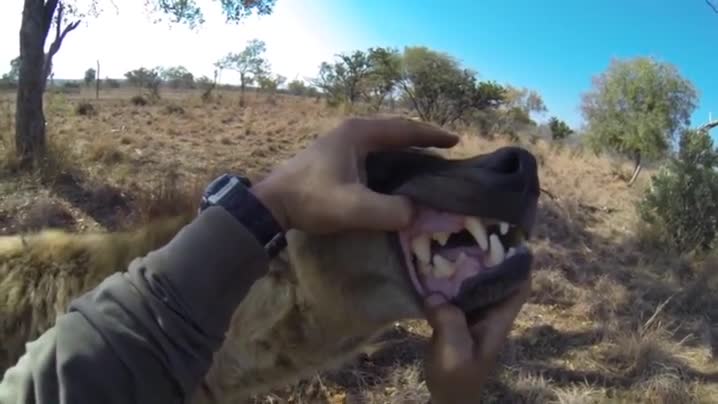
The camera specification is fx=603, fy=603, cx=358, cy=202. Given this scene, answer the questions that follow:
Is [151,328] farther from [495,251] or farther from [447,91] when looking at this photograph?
[447,91]

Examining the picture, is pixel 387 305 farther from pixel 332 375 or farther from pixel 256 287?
pixel 332 375

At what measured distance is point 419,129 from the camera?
4.51ft

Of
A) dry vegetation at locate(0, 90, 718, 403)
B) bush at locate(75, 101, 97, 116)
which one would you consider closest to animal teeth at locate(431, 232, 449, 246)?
dry vegetation at locate(0, 90, 718, 403)

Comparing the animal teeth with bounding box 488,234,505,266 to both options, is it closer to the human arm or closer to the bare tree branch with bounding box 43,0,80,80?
the human arm

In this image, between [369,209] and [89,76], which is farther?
[89,76]

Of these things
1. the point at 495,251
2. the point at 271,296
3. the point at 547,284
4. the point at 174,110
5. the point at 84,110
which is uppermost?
the point at 495,251

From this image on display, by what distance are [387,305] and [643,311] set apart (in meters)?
5.06

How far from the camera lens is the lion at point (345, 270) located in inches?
54.0

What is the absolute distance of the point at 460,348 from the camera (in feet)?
4.07

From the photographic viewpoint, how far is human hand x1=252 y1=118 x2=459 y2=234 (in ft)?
3.78

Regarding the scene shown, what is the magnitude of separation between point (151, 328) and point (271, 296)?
2.07 ft

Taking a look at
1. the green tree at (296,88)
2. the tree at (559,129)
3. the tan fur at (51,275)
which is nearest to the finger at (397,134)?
the tan fur at (51,275)

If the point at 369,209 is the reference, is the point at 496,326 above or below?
below

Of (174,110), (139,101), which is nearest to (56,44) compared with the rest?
(174,110)
